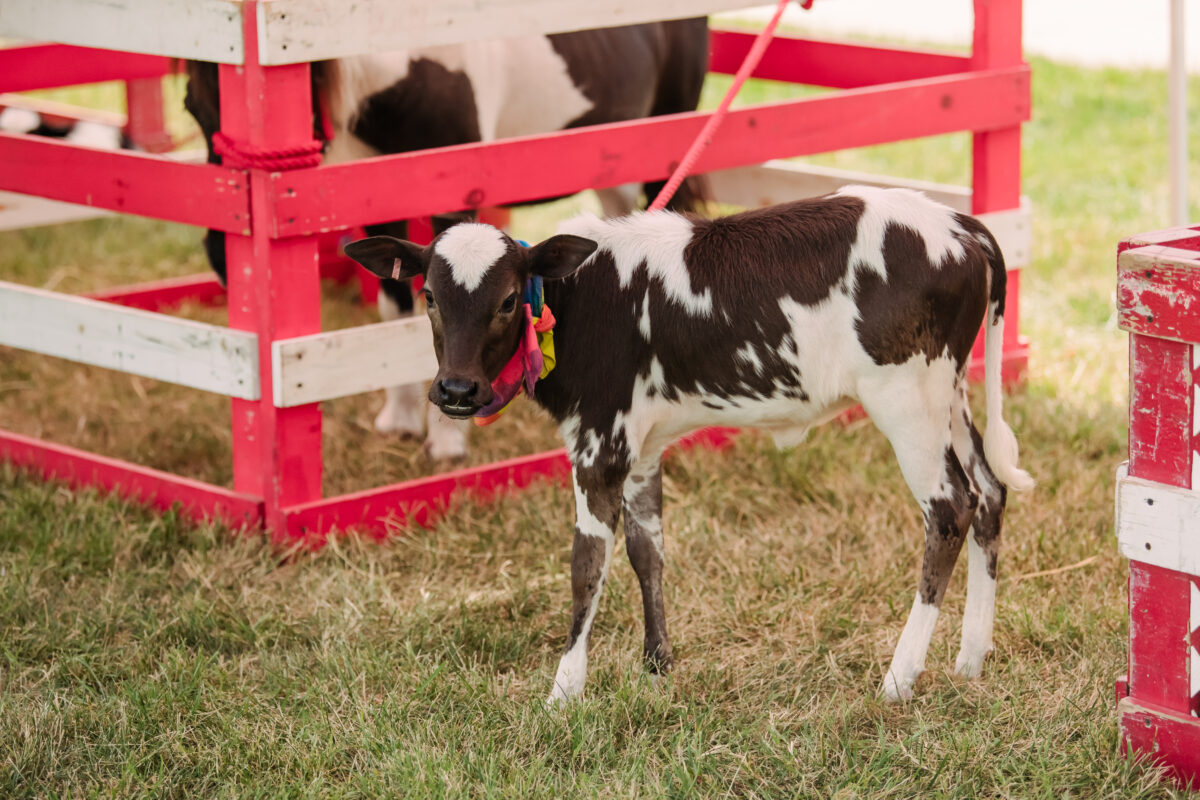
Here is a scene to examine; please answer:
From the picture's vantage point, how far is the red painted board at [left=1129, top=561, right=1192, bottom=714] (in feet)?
9.64

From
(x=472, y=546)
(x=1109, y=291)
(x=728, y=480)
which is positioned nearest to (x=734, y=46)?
(x=1109, y=291)

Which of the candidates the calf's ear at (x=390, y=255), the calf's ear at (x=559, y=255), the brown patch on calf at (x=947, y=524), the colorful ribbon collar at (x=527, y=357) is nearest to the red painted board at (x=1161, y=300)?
the brown patch on calf at (x=947, y=524)

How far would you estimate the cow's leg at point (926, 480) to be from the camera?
3287mm

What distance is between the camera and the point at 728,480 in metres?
4.85

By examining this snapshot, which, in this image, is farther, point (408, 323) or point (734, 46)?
point (734, 46)

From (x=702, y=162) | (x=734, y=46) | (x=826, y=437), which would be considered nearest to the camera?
(x=702, y=162)

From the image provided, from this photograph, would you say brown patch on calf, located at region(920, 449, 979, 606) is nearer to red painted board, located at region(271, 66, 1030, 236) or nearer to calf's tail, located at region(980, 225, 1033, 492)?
calf's tail, located at region(980, 225, 1033, 492)

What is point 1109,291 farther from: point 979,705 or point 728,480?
point 979,705

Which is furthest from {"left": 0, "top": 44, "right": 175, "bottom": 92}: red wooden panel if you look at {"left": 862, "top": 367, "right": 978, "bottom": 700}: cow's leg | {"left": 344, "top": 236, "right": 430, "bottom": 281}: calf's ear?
{"left": 862, "top": 367, "right": 978, "bottom": 700}: cow's leg

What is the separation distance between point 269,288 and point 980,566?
7.03ft

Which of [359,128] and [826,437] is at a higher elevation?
[359,128]

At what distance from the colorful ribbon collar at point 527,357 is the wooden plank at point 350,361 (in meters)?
1.13

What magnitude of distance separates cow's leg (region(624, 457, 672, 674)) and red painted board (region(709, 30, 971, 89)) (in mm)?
2834

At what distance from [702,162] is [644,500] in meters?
1.60
